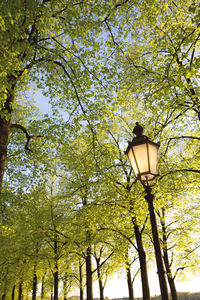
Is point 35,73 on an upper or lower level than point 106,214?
upper

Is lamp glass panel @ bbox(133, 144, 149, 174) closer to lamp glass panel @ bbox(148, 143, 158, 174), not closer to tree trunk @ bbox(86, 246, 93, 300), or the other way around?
lamp glass panel @ bbox(148, 143, 158, 174)

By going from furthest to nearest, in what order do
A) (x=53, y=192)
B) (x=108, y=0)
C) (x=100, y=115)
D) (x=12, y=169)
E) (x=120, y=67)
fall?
1. (x=53, y=192)
2. (x=12, y=169)
3. (x=120, y=67)
4. (x=100, y=115)
5. (x=108, y=0)

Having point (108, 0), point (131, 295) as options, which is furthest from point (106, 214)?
point (131, 295)

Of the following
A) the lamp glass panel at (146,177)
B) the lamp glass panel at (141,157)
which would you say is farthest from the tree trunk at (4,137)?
the lamp glass panel at (146,177)

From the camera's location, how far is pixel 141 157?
4.27 m

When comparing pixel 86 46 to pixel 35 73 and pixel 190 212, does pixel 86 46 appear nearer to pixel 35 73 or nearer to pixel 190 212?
pixel 35 73

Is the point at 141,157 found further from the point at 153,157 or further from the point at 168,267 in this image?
the point at 168,267

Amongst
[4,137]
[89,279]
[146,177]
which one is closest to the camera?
[146,177]

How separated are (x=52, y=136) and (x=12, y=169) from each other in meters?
5.08

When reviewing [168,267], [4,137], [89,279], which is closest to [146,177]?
[4,137]

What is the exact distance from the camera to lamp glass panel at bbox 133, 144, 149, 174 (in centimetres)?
423

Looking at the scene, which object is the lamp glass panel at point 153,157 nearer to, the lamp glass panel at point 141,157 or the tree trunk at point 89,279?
the lamp glass panel at point 141,157

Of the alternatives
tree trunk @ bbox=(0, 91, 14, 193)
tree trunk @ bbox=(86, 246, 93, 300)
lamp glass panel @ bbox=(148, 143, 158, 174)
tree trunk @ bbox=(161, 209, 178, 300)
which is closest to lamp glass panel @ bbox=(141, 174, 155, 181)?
lamp glass panel @ bbox=(148, 143, 158, 174)

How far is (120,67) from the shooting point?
34.0 feet
